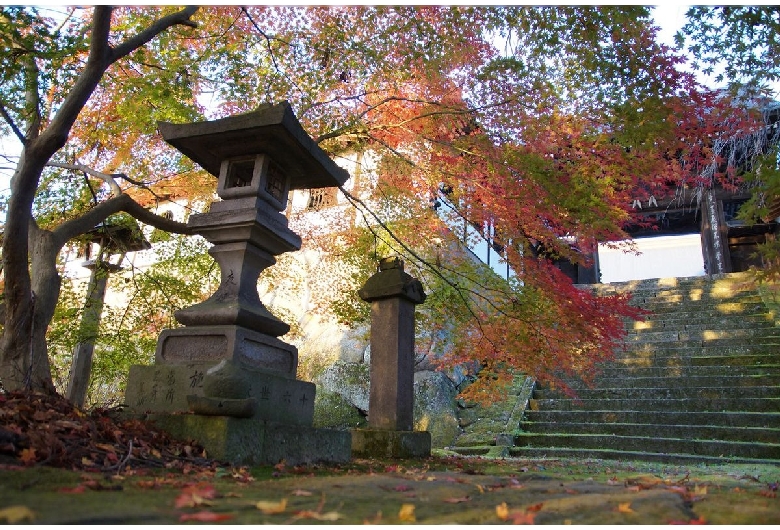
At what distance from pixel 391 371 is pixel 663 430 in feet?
16.2

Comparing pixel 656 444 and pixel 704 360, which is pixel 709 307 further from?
pixel 656 444

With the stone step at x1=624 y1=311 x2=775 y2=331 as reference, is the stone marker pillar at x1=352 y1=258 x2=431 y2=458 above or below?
below

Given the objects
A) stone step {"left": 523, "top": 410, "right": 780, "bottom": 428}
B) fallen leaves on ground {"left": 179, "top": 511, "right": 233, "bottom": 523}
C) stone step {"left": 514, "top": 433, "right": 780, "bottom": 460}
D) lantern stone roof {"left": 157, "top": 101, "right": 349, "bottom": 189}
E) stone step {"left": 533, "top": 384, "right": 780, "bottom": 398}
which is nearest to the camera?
fallen leaves on ground {"left": 179, "top": 511, "right": 233, "bottom": 523}

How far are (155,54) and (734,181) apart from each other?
50.7ft

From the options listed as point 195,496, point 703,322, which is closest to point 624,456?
point 703,322

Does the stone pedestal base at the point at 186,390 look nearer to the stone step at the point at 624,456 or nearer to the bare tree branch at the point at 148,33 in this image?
the bare tree branch at the point at 148,33

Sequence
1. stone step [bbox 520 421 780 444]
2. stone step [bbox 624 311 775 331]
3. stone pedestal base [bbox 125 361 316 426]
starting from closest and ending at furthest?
stone pedestal base [bbox 125 361 316 426] → stone step [bbox 520 421 780 444] → stone step [bbox 624 311 775 331]

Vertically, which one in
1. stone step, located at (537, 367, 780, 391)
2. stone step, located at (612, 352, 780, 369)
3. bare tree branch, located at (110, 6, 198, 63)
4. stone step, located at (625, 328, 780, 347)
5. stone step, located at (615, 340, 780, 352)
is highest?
bare tree branch, located at (110, 6, 198, 63)

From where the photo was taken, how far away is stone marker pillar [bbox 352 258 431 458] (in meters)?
6.32

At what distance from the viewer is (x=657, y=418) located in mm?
8828

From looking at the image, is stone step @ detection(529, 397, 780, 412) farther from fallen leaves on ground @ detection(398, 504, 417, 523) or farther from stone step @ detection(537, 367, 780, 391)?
fallen leaves on ground @ detection(398, 504, 417, 523)

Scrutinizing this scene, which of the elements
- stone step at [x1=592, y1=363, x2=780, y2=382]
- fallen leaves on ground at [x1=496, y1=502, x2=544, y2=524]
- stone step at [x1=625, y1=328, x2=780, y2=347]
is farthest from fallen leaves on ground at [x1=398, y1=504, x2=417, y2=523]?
stone step at [x1=625, y1=328, x2=780, y2=347]

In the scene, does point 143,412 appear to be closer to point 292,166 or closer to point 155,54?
point 292,166

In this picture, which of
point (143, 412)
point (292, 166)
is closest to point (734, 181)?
point (292, 166)
